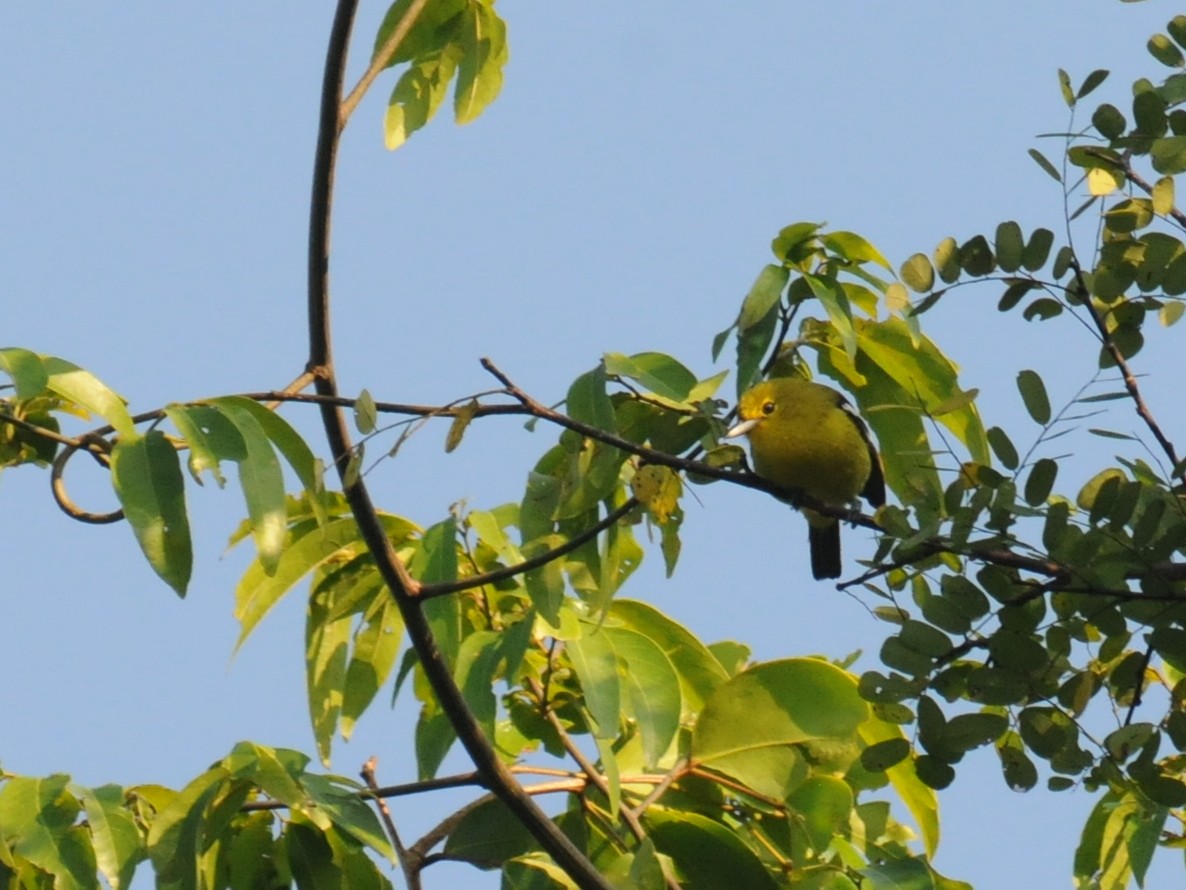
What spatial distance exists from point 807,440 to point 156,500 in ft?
8.93

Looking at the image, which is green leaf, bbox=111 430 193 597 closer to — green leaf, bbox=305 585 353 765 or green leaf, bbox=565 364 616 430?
green leaf, bbox=565 364 616 430

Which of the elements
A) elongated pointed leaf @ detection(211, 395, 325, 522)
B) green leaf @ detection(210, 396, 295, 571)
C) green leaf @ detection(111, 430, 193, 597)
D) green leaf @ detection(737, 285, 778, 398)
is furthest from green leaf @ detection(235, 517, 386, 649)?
green leaf @ detection(737, 285, 778, 398)

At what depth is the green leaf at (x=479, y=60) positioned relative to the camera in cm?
375

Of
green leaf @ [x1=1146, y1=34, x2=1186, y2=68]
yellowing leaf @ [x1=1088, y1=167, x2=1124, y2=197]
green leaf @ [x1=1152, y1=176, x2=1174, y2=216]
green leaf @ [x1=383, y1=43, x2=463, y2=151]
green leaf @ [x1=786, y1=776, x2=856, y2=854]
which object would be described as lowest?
green leaf @ [x1=786, y1=776, x2=856, y2=854]

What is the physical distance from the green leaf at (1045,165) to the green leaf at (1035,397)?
1.17 feet

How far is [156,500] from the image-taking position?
2590mm

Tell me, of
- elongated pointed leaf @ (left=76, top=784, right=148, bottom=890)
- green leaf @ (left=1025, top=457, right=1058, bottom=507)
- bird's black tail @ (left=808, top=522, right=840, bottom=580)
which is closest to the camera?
green leaf @ (left=1025, top=457, right=1058, bottom=507)

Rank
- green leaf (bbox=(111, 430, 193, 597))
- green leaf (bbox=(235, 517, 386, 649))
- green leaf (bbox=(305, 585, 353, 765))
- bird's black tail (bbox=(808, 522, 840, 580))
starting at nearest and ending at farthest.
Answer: green leaf (bbox=(111, 430, 193, 597)) → green leaf (bbox=(235, 517, 386, 649)) → green leaf (bbox=(305, 585, 353, 765)) → bird's black tail (bbox=(808, 522, 840, 580))

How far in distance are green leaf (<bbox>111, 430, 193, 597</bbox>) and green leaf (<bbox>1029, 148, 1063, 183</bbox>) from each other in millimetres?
1532

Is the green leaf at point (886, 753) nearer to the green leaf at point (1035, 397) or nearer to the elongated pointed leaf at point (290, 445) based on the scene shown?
the green leaf at point (1035, 397)

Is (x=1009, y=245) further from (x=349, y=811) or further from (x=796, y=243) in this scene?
(x=349, y=811)

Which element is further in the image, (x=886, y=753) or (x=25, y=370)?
(x=886, y=753)

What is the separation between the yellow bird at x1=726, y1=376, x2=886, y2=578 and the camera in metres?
4.97

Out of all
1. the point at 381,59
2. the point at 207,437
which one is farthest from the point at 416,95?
the point at 207,437
